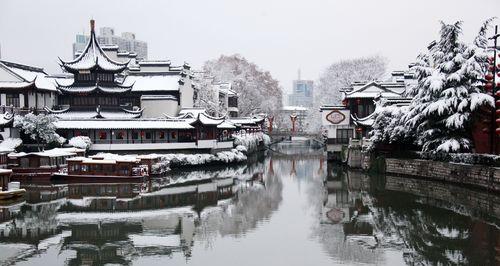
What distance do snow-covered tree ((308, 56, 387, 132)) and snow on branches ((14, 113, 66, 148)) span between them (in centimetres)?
4281

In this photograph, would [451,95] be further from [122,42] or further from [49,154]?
[122,42]

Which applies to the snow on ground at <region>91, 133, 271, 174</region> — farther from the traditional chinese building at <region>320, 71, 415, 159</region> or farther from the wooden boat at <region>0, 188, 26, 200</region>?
the wooden boat at <region>0, 188, 26, 200</region>

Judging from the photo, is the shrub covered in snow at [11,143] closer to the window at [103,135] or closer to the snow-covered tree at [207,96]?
the window at [103,135]

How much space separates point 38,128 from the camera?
3991cm

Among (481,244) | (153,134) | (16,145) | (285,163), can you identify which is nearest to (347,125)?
(285,163)

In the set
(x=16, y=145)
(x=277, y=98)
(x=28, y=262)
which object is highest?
(x=277, y=98)

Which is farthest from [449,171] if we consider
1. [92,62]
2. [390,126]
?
[92,62]

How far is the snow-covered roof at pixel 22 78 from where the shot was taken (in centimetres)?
4612

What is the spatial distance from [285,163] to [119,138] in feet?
59.9

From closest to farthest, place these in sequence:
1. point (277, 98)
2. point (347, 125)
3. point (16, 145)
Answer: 1. point (16, 145)
2. point (347, 125)
3. point (277, 98)

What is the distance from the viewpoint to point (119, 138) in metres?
44.8

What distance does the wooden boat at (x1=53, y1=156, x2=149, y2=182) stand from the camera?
34781 mm

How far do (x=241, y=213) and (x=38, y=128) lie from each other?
22.9m

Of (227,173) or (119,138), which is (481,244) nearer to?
(227,173)
